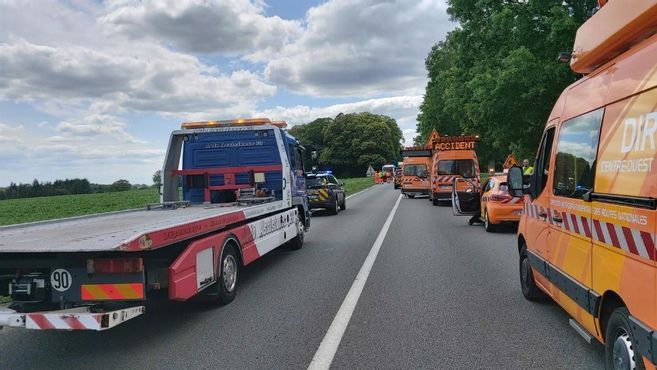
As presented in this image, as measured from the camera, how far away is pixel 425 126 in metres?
55.7

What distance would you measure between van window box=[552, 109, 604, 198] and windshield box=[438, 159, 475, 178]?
1834cm

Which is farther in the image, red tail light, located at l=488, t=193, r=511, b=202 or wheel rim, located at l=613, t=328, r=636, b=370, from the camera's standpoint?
red tail light, located at l=488, t=193, r=511, b=202

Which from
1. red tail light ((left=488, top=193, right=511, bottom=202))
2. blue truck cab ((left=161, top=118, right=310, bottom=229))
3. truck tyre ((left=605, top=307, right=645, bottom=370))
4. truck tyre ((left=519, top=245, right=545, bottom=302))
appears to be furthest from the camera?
red tail light ((left=488, top=193, right=511, bottom=202))

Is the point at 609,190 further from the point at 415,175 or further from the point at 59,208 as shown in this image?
the point at 59,208

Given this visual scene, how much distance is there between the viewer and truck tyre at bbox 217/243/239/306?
6.32 meters

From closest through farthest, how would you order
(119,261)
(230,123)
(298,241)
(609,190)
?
(609,190) < (119,261) < (230,123) < (298,241)

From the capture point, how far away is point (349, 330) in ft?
17.3

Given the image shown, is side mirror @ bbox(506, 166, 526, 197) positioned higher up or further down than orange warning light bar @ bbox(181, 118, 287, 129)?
further down

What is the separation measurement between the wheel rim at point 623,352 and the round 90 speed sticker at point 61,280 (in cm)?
436

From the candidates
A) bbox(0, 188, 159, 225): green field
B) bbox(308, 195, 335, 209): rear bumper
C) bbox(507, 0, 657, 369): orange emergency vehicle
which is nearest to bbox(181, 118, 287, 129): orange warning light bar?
bbox(507, 0, 657, 369): orange emergency vehicle

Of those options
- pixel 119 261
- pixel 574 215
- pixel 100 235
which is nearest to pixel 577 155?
pixel 574 215

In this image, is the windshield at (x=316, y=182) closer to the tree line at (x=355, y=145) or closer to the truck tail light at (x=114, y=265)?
the truck tail light at (x=114, y=265)

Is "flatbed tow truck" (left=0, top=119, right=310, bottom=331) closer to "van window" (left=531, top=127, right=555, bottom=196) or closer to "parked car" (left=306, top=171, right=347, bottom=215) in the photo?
"van window" (left=531, top=127, right=555, bottom=196)

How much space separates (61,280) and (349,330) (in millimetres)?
2678
